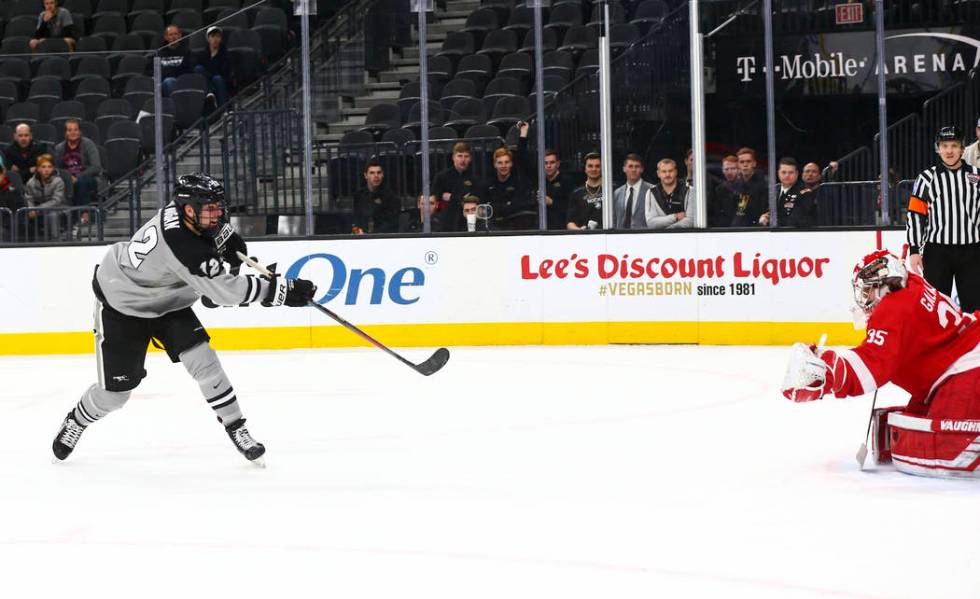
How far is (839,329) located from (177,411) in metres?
4.50

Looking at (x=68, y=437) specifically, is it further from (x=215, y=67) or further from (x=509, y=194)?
(x=215, y=67)

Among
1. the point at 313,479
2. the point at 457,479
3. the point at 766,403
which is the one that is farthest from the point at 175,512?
the point at 766,403

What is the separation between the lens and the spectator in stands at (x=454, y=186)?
9.61 meters

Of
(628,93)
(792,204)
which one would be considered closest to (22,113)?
(628,93)

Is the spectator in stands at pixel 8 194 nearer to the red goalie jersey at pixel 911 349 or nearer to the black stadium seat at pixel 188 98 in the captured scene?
the black stadium seat at pixel 188 98

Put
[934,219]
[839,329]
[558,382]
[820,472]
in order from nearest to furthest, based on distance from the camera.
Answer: [820,472] < [934,219] < [558,382] < [839,329]

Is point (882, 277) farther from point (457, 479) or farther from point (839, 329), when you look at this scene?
point (839, 329)

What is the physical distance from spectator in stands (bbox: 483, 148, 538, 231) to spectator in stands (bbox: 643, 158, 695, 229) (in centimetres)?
81

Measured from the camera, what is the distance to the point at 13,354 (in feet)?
31.4

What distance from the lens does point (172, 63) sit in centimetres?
993

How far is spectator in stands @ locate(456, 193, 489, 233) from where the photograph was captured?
31.5 feet

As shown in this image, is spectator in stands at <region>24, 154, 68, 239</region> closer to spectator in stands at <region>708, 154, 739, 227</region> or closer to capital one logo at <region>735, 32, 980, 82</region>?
spectator in stands at <region>708, 154, 739, 227</region>

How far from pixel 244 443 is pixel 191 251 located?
73 centimetres

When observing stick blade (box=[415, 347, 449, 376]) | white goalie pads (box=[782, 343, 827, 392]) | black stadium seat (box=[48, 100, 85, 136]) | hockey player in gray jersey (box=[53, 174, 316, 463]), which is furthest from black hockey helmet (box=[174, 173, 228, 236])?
black stadium seat (box=[48, 100, 85, 136])
